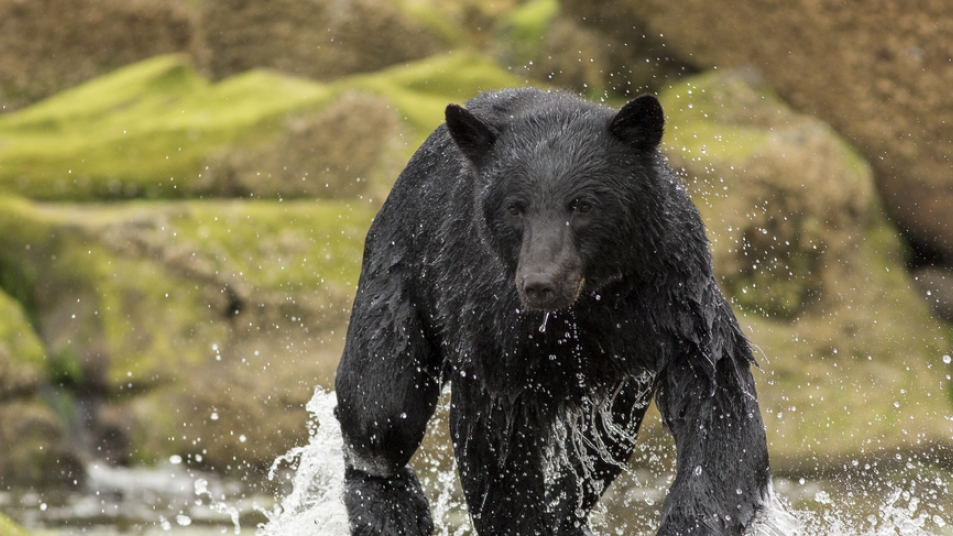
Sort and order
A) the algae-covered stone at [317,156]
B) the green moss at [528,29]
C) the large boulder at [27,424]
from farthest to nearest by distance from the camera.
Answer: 1. the green moss at [528,29]
2. the algae-covered stone at [317,156]
3. the large boulder at [27,424]

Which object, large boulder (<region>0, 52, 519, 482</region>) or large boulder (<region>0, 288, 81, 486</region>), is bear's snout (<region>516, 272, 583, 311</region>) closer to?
large boulder (<region>0, 52, 519, 482</region>)

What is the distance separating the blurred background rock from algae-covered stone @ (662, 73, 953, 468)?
18 mm

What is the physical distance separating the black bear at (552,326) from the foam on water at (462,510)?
11.4 inches

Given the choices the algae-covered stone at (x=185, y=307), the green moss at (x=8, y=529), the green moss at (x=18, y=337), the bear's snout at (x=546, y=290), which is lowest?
the bear's snout at (x=546, y=290)

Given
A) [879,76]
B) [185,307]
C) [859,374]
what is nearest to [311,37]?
[185,307]

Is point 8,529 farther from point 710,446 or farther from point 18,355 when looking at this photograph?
point 18,355

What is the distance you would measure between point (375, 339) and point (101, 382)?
5.41m

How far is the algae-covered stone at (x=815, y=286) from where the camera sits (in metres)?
8.90

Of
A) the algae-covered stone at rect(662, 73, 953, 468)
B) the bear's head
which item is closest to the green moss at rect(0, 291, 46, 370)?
the algae-covered stone at rect(662, 73, 953, 468)

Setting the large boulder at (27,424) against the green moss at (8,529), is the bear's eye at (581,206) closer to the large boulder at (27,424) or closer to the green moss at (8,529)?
the green moss at (8,529)

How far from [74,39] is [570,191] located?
10.4 meters

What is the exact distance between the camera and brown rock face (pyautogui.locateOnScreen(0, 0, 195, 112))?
1266 cm

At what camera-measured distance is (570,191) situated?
149 inches

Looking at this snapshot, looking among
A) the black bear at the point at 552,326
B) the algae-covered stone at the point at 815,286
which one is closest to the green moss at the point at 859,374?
the algae-covered stone at the point at 815,286
